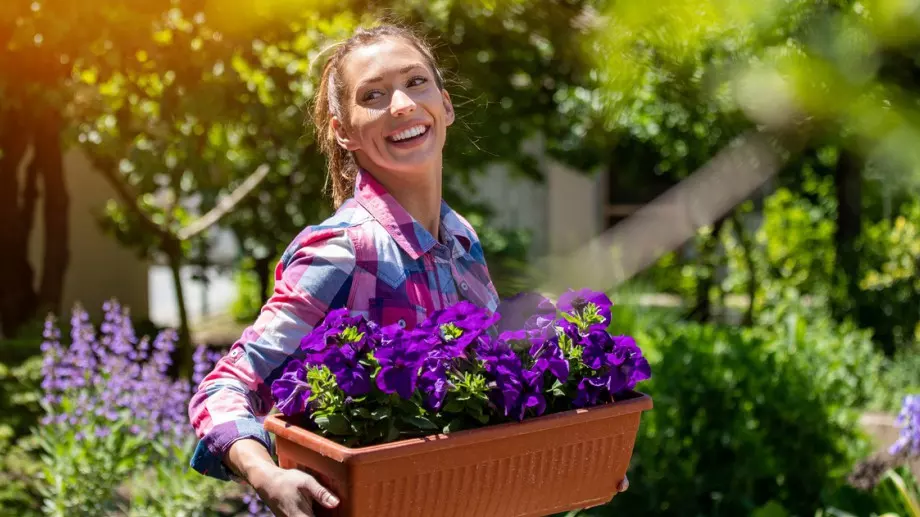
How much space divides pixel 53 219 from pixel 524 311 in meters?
4.89

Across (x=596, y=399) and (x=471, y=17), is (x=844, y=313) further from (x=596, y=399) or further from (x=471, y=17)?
(x=596, y=399)

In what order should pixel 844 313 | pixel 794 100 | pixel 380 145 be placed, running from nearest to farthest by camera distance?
pixel 794 100, pixel 380 145, pixel 844 313

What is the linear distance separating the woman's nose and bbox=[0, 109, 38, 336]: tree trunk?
4436mm

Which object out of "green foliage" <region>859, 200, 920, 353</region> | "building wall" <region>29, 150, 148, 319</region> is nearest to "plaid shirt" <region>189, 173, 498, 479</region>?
"green foliage" <region>859, 200, 920, 353</region>

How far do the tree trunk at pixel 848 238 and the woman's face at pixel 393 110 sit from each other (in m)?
5.31

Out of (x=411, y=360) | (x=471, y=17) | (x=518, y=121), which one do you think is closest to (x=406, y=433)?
(x=411, y=360)

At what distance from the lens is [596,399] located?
147cm

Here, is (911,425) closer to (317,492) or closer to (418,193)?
(418,193)

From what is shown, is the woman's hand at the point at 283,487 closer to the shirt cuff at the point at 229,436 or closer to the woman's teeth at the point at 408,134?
the shirt cuff at the point at 229,436

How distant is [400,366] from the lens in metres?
1.30

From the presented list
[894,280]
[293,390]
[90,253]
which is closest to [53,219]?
[90,253]

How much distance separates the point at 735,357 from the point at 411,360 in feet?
9.62

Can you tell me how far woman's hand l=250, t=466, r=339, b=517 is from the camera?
1282 mm

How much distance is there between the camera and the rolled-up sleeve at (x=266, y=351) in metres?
1.42
